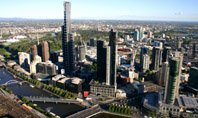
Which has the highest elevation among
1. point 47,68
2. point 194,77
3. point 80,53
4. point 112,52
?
point 112,52

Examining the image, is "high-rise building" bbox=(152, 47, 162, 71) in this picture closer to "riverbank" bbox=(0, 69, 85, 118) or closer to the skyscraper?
the skyscraper

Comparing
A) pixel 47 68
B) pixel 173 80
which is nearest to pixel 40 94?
pixel 47 68

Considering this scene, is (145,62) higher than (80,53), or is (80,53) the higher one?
(80,53)

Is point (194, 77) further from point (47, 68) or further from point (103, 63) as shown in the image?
point (47, 68)

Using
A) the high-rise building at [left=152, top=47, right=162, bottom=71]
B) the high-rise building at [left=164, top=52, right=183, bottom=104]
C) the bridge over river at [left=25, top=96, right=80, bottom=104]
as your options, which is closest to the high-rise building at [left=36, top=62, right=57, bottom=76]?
Result: the bridge over river at [left=25, top=96, right=80, bottom=104]

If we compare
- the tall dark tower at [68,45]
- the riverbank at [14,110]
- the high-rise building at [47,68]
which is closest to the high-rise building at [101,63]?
the tall dark tower at [68,45]

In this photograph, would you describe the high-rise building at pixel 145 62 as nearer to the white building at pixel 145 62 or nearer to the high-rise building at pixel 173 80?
the white building at pixel 145 62

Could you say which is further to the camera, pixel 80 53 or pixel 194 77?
pixel 80 53

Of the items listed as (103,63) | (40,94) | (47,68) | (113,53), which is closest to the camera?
(113,53)

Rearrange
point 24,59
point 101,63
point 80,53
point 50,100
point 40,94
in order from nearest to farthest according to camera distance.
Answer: point 50,100 < point 40,94 < point 101,63 < point 24,59 < point 80,53

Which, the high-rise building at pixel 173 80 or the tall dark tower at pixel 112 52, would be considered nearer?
the high-rise building at pixel 173 80

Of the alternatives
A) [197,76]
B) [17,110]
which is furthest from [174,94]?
[17,110]
